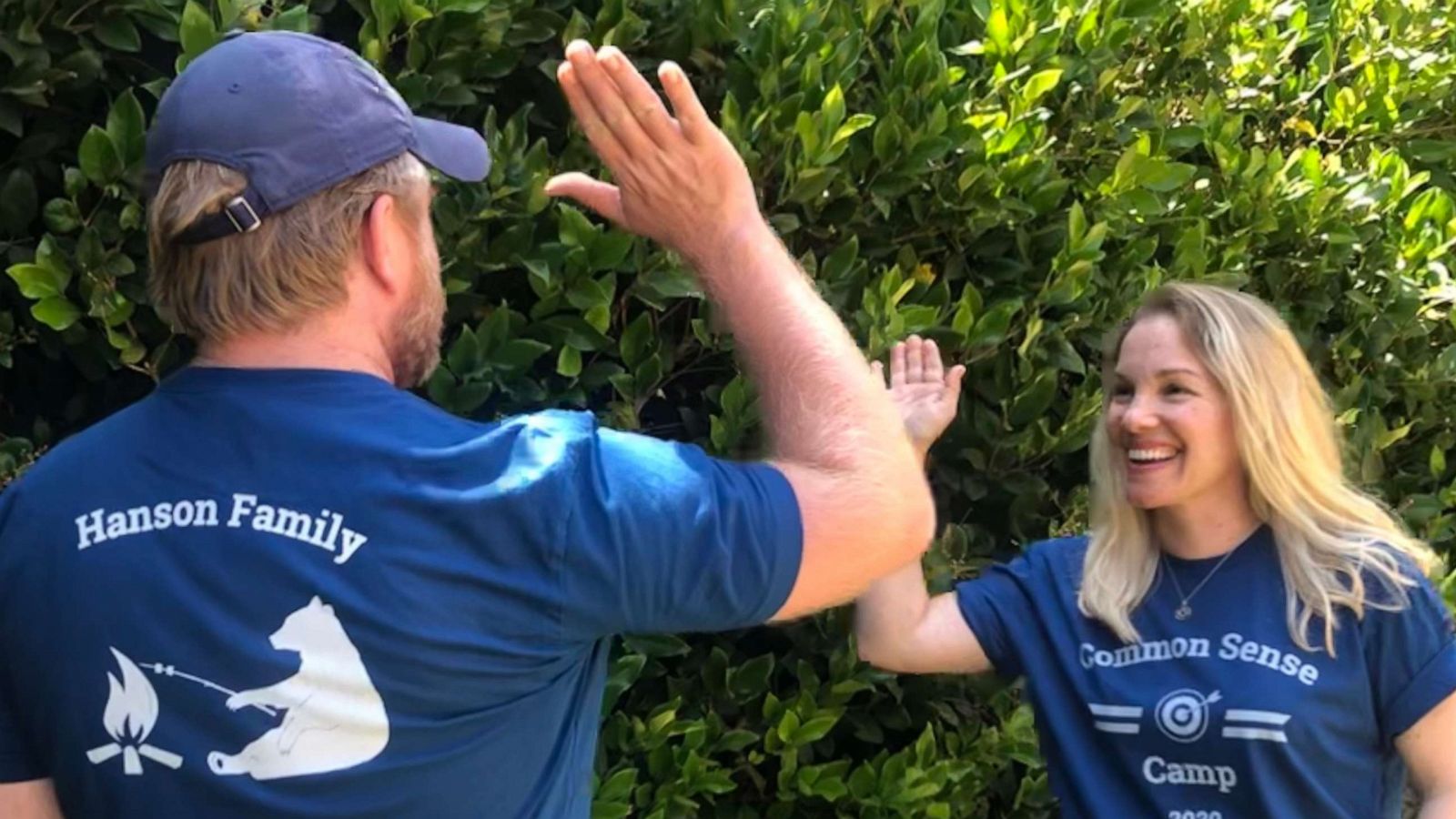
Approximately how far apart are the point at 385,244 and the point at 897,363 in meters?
1.27

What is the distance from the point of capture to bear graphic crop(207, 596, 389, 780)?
64.6 inches

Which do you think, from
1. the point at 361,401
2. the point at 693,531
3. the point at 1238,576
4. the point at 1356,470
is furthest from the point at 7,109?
the point at 1356,470

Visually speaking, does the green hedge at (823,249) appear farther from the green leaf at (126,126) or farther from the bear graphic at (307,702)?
the bear graphic at (307,702)

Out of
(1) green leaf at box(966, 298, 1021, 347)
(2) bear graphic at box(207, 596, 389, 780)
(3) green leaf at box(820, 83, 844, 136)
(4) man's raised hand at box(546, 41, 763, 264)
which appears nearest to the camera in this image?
(2) bear graphic at box(207, 596, 389, 780)

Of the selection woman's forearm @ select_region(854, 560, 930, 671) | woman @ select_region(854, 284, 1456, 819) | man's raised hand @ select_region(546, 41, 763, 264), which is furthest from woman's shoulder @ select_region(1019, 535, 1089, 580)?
man's raised hand @ select_region(546, 41, 763, 264)

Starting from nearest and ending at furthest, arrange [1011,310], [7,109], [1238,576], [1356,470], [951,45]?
1. [7,109]
2. [1238,576]
3. [1011,310]
4. [951,45]
5. [1356,470]

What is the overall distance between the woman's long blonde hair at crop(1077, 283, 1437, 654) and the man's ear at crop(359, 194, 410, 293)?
1528 mm

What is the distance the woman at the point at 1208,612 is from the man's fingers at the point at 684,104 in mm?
961

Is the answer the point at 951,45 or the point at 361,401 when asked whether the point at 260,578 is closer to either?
the point at 361,401

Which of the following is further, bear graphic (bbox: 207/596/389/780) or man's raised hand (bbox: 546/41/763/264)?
man's raised hand (bbox: 546/41/763/264)

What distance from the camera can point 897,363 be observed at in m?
2.82

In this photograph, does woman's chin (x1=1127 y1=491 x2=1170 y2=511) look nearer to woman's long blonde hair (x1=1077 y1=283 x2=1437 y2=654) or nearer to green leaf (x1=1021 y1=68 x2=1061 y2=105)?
woman's long blonde hair (x1=1077 y1=283 x2=1437 y2=654)

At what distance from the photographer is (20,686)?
1.72 meters

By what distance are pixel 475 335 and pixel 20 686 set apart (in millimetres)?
978
